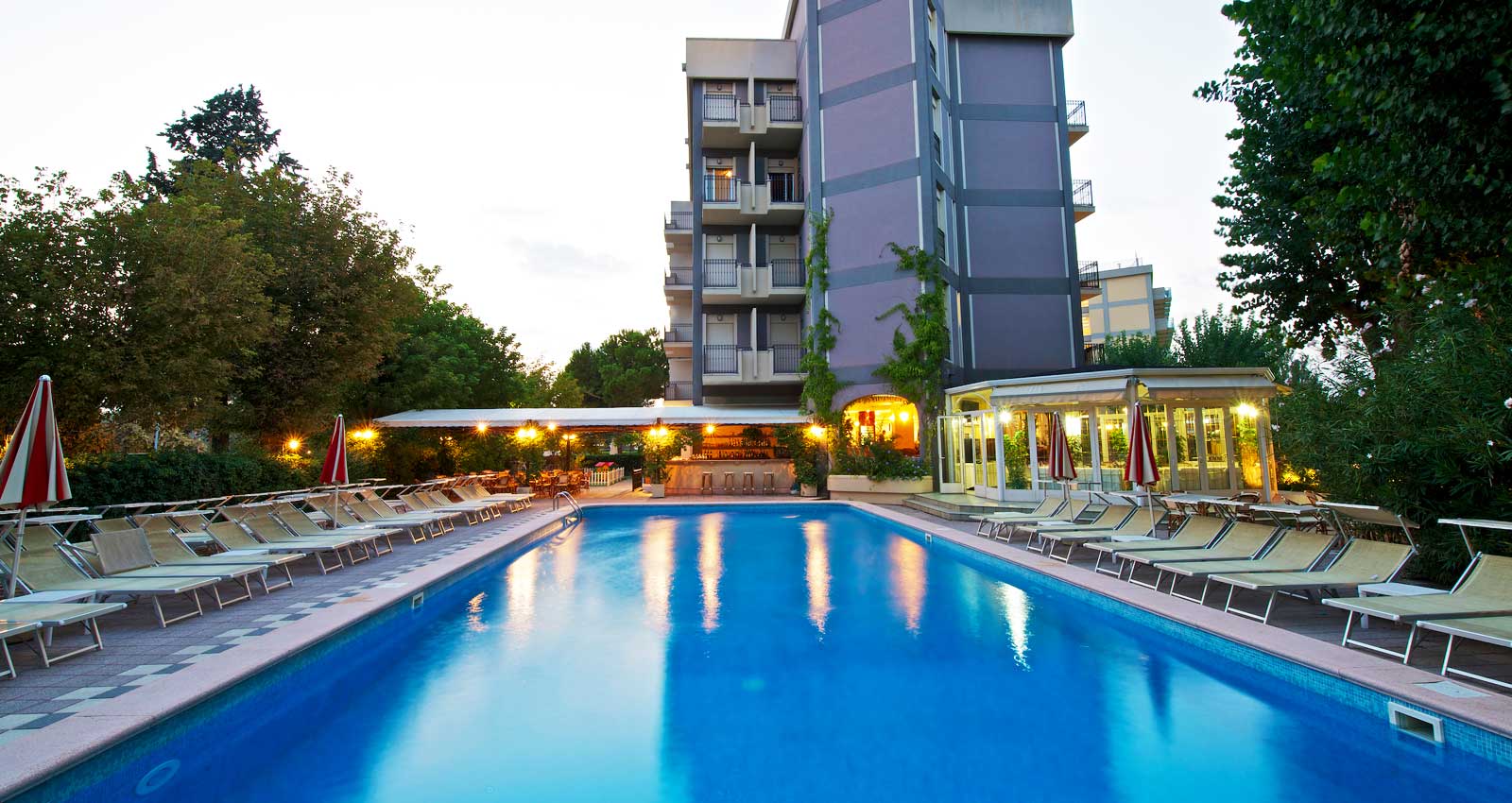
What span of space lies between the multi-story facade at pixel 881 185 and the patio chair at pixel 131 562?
1472 cm

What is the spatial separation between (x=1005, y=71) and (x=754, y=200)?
8785 millimetres

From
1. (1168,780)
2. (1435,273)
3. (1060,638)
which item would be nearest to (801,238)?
(1435,273)

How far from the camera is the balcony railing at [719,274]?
70.9ft

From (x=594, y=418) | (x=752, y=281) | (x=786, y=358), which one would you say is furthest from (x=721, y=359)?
(x=594, y=418)

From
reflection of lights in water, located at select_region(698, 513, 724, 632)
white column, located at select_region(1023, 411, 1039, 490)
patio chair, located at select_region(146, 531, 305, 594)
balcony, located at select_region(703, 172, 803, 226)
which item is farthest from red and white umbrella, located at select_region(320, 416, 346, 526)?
balcony, located at select_region(703, 172, 803, 226)

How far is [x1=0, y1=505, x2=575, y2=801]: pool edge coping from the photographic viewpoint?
308cm

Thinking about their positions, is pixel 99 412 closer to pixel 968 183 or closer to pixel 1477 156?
pixel 1477 156

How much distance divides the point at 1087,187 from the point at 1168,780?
22023mm

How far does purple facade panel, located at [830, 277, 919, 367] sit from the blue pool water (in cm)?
1154

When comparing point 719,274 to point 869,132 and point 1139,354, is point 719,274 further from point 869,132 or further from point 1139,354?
point 1139,354

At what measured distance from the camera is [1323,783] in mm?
3580

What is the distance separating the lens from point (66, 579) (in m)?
5.55

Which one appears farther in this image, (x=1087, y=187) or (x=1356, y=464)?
(x=1087, y=187)

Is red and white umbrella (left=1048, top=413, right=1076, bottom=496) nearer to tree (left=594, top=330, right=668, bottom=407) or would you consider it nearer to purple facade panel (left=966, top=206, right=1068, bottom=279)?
purple facade panel (left=966, top=206, right=1068, bottom=279)
